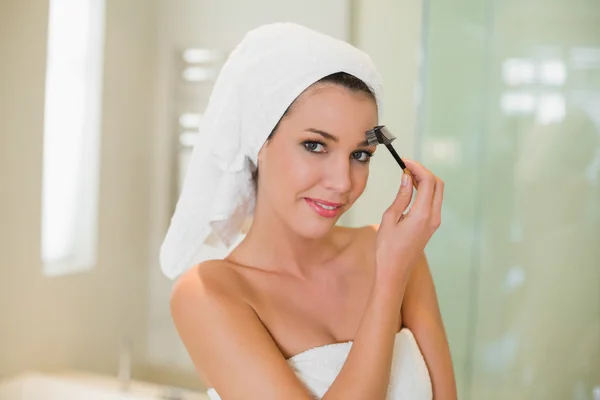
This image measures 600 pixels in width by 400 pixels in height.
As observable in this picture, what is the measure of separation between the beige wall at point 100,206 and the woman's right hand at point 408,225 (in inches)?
57.9

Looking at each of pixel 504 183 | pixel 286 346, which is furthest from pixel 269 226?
pixel 504 183

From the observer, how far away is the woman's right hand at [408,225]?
930 mm

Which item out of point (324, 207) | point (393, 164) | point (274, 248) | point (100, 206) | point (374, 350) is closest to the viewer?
point (374, 350)

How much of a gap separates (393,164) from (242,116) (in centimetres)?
116

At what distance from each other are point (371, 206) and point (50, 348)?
3.89 ft

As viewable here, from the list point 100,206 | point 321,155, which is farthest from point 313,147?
point 100,206

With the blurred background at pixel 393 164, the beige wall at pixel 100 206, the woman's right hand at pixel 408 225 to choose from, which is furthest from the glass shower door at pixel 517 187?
the beige wall at pixel 100 206

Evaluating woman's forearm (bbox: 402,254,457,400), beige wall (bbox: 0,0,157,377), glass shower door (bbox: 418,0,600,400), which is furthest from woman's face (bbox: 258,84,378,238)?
beige wall (bbox: 0,0,157,377)

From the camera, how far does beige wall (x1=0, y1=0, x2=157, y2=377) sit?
2018 millimetres

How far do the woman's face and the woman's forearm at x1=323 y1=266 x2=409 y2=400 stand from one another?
0.47ft

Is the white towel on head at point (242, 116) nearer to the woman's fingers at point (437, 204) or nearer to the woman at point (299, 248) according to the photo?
the woman at point (299, 248)

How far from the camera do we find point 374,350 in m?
0.89

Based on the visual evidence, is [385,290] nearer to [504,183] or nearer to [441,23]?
[504,183]

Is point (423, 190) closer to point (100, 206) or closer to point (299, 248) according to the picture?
point (299, 248)
